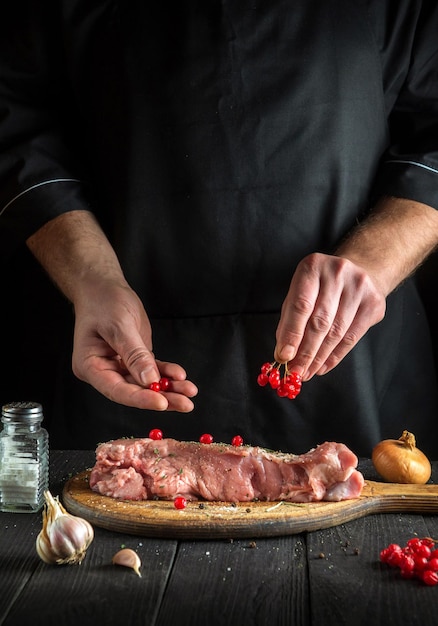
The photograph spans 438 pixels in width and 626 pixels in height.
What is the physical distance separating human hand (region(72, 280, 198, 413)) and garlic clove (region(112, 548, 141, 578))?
0.41 meters

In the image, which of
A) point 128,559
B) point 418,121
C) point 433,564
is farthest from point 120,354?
point 418,121

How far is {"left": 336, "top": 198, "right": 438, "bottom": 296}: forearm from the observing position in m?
2.82

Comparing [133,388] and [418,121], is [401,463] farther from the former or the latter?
[418,121]

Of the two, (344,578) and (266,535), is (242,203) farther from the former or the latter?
(344,578)

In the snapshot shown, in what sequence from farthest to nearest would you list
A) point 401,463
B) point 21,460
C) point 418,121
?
1. point 418,121
2. point 401,463
3. point 21,460

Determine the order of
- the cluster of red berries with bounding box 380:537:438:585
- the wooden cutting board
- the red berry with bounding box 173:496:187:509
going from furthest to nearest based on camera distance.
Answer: the red berry with bounding box 173:496:187:509 → the wooden cutting board → the cluster of red berries with bounding box 380:537:438:585

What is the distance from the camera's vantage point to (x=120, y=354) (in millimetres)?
2451

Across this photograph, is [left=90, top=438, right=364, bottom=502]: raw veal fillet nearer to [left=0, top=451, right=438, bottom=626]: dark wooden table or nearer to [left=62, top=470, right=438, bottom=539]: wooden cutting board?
[left=62, top=470, right=438, bottom=539]: wooden cutting board

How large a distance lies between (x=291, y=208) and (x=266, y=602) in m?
1.55

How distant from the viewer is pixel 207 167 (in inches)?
119

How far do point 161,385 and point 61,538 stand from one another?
551 millimetres

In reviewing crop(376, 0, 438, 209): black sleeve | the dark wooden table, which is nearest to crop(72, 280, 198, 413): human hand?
the dark wooden table

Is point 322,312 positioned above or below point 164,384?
above

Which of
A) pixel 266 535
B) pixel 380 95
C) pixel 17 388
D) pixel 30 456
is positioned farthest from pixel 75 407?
pixel 380 95
